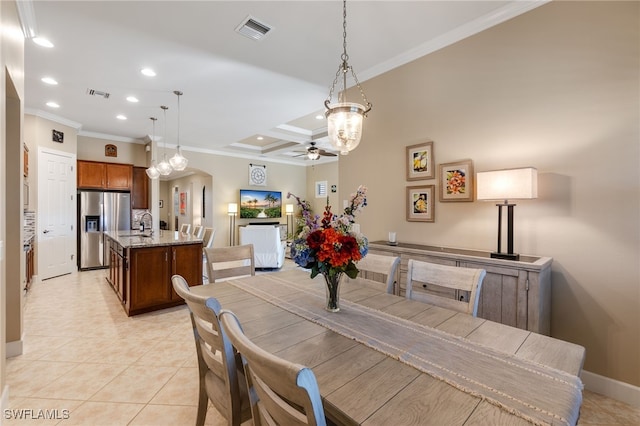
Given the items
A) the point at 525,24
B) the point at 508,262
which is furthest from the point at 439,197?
the point at 525,24

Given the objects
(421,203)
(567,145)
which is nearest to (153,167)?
(421,203)

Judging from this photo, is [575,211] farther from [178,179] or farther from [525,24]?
[178,179]

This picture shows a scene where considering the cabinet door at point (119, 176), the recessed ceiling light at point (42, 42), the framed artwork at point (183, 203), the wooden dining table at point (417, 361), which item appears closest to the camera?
the wooden dining table at point (417, 361)

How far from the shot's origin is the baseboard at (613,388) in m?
1.99

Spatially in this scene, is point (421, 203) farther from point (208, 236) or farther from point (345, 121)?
point (208, 236)

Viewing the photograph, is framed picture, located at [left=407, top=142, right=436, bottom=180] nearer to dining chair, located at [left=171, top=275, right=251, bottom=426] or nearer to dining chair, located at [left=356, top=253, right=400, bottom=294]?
dining chair, located at [left=356, top=253, right=400, bottom=294]

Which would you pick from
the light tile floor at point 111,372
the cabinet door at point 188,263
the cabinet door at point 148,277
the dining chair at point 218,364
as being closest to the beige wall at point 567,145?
the light tile floor at point 111,372

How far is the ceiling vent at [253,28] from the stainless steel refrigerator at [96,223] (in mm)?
5526

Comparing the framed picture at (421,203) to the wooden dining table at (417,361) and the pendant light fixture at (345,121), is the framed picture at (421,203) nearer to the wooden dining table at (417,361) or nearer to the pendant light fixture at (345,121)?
the pendant light fixture at (345,121)

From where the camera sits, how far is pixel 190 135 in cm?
677

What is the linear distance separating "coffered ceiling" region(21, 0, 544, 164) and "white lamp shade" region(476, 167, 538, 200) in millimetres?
1447

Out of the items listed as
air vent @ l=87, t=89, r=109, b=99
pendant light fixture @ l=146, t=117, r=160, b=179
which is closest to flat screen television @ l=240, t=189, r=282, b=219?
pendant light fixture @ l=146, t=117, r=160, b=179

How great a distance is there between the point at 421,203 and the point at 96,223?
673cm

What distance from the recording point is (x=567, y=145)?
2.26 meters
